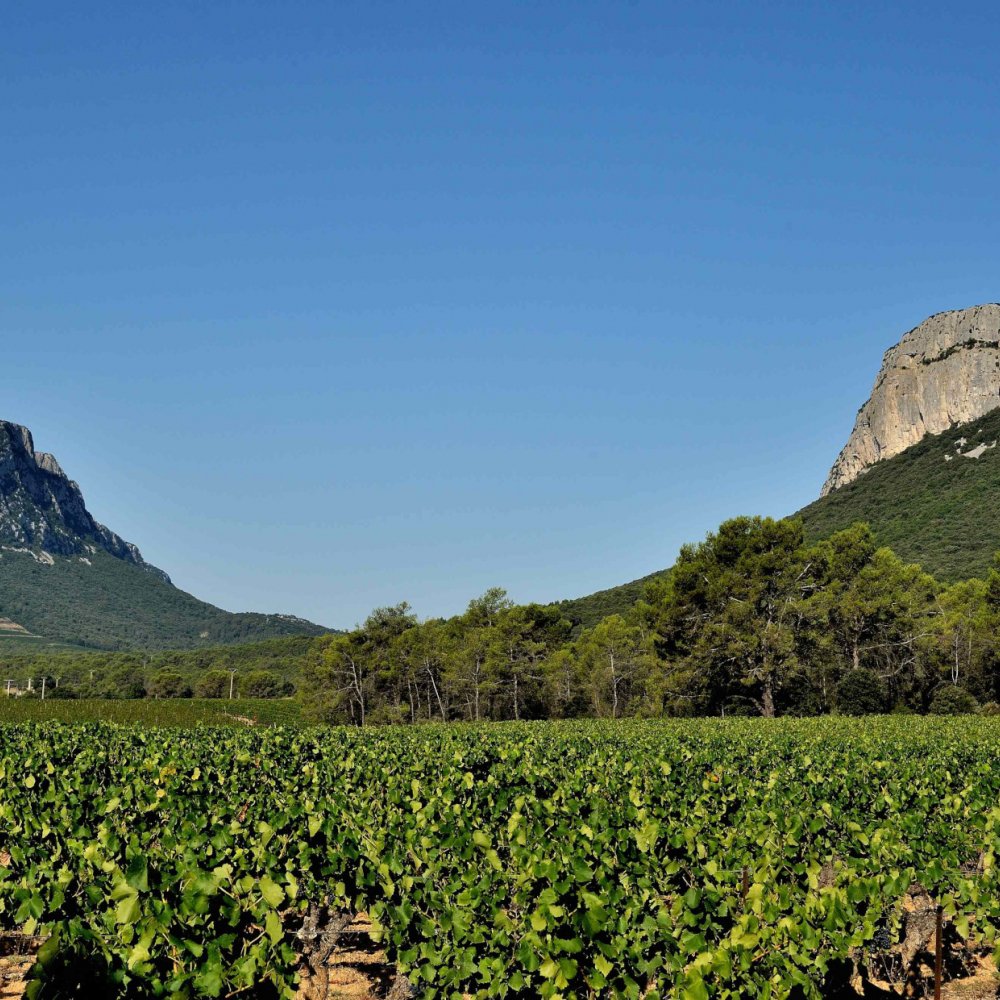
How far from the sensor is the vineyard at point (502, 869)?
5.68 m

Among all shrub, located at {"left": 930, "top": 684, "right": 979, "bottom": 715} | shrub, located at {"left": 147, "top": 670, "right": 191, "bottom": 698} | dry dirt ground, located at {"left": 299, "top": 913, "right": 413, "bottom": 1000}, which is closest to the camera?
dry dirt ground, located at {"left": 299, "top": 913, "right": 413, "bottom": 1000}

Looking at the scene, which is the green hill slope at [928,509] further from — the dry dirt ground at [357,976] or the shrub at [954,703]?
the dry dirt ground at [357,976]

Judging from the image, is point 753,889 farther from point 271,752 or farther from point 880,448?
point 880,448

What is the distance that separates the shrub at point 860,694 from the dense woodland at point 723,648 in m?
0.07

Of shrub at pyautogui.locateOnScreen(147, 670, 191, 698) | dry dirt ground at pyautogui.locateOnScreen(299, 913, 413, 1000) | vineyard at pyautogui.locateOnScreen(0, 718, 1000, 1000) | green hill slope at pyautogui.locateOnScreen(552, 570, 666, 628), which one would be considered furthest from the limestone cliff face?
dry dirt ground at pyautogui.locateOnScreen(299, 913, 413, 1000)

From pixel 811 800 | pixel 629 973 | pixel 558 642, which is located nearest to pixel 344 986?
pixel 629 973

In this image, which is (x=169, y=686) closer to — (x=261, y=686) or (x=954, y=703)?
(x=261, y=686)

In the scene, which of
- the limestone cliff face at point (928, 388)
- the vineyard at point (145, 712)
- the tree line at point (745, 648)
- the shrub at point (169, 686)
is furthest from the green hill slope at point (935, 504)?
the shrub at point (169, 686)

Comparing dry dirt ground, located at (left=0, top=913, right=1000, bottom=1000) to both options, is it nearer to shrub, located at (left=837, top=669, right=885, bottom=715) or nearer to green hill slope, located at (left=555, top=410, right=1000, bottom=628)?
shrub, located at (left=837, top=669, right=885, bottom=715)

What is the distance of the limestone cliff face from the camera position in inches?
5153

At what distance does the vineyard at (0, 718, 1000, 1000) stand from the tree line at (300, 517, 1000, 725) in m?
32.5

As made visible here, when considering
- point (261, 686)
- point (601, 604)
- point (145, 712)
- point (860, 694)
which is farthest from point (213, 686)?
point (860, 694)

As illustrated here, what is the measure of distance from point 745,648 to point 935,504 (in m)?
58.1

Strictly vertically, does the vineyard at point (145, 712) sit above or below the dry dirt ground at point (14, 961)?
above
